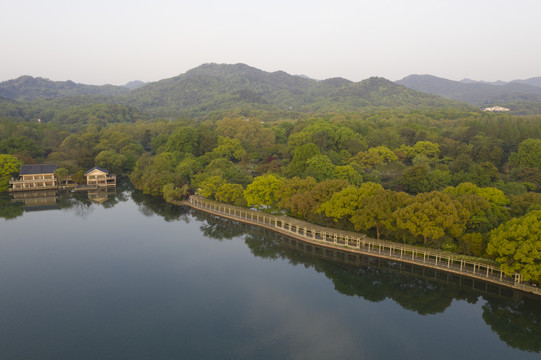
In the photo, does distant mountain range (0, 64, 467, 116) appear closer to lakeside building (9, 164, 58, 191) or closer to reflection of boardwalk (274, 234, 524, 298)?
lakeside building (9, 164, 58, 191)

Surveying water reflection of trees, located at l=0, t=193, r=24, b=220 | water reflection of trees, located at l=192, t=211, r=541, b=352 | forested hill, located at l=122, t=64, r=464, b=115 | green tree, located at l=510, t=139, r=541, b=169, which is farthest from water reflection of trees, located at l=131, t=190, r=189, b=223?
forested hill, located at l=122, t=64, r=464, b=115

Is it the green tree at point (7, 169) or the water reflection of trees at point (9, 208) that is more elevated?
the green tree at point (7, 169)

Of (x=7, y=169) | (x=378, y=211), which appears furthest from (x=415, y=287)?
(x=7, y=169)

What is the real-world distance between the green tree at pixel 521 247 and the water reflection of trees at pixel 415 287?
6.35 feet

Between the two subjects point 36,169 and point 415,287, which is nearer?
point 415,287

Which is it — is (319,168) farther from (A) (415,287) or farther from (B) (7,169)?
(B) (7,169)

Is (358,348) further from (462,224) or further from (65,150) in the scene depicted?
(65,150)

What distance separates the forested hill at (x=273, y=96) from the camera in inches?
5103

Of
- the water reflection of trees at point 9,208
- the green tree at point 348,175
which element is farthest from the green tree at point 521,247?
the water reflection of trees at point 9,208

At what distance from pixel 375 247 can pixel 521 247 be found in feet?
29.6

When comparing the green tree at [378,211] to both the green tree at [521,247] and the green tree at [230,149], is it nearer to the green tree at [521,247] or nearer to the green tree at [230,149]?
the green tree at [521,247]

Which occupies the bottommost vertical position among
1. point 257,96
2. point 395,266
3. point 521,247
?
point 395,266

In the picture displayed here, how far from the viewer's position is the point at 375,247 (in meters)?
25.9

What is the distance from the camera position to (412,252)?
2417 centimetres
